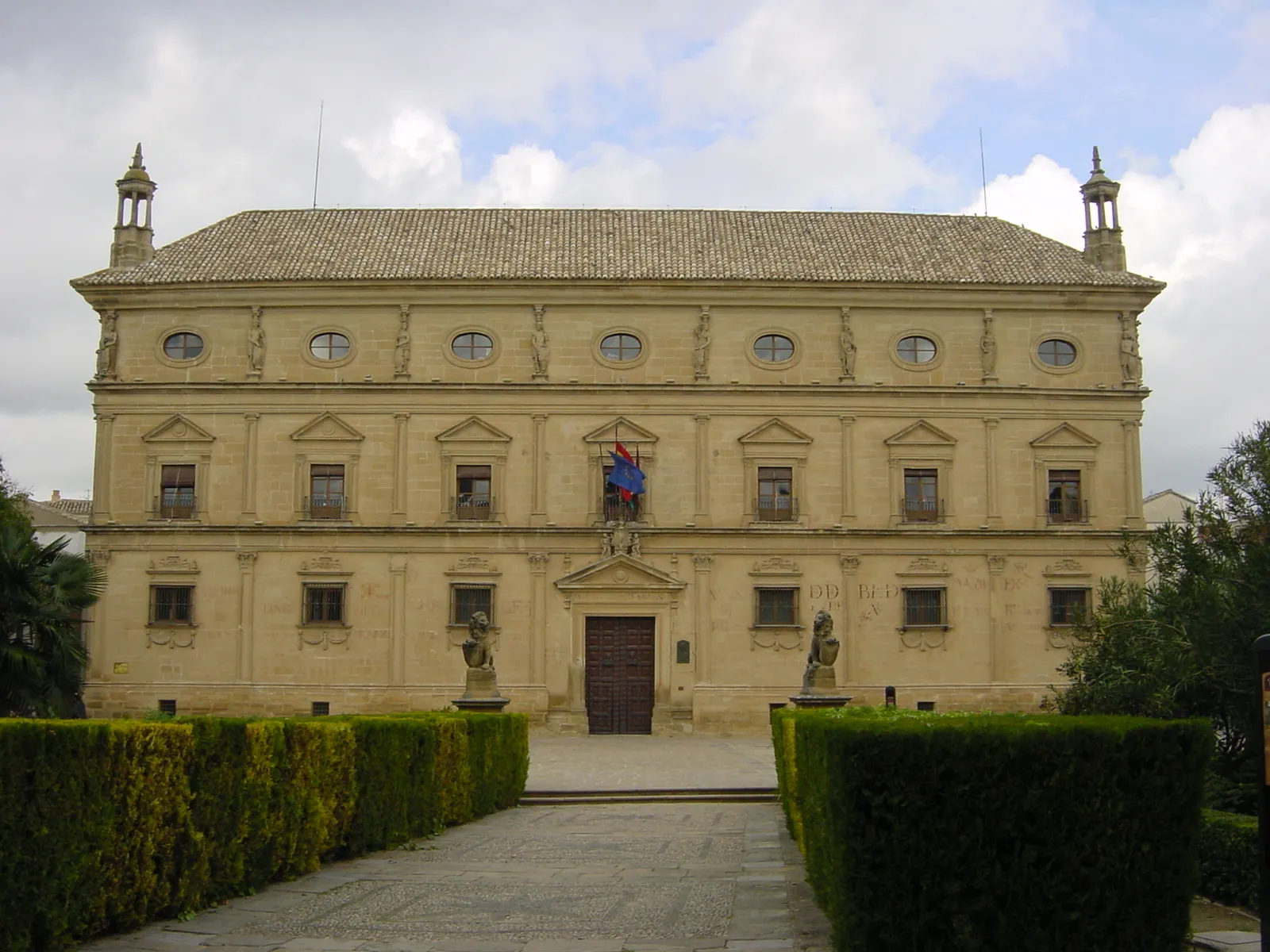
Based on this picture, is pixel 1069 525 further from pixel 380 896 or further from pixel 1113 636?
pixel 380 896

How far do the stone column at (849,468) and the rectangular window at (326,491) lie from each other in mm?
13853

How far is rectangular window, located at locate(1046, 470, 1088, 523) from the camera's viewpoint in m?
36.1

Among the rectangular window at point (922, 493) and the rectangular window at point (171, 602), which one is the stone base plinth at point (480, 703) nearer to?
the rectangular window at point (171, 602)

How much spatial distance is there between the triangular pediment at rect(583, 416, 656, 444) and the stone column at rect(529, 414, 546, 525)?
47.0 inches

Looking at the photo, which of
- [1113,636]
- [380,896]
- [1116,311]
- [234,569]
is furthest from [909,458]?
[380,896]

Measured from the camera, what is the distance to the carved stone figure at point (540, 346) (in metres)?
36.2

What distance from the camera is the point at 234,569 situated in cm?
3559

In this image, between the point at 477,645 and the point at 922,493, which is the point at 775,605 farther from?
the point at 477,645

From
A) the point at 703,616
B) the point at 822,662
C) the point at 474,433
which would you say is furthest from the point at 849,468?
the point at 822,662

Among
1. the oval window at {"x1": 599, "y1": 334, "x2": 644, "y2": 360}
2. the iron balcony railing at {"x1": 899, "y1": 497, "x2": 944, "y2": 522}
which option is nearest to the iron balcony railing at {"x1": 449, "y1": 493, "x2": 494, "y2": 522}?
the oval window at {"x1": 599, "y1": 334, "x2": 644, "y2": 360}

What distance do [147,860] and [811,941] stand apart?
488 centimetres

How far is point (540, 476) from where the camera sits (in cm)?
3569

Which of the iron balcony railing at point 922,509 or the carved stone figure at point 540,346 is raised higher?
the carved stone figure at point 540,346

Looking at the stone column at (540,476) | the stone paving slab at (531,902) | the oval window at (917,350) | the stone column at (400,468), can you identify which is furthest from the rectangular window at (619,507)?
the stone paving slab at (531,902)
